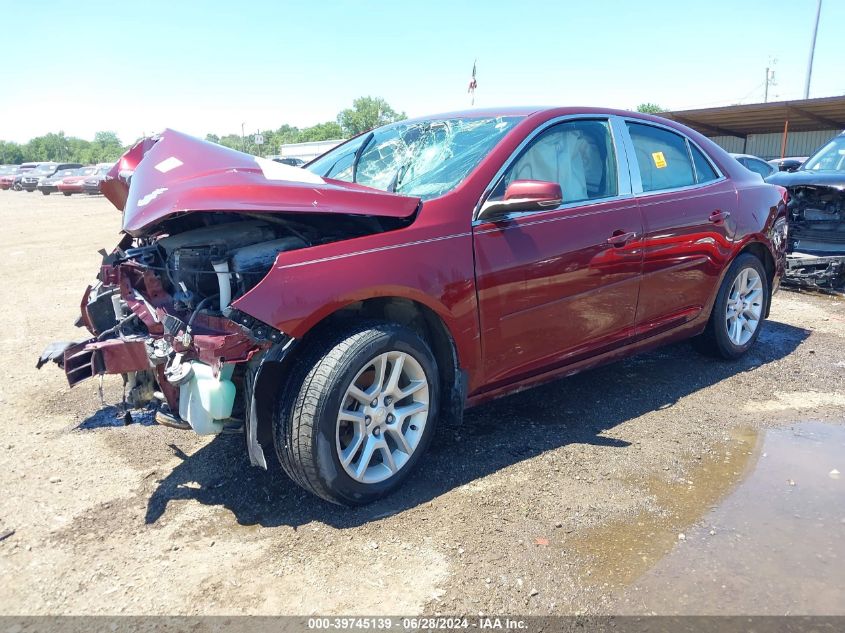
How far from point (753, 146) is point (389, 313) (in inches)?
1055

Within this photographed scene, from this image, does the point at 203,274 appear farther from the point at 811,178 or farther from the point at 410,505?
the point at 811,178

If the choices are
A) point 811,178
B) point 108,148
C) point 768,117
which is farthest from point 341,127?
point 811,178

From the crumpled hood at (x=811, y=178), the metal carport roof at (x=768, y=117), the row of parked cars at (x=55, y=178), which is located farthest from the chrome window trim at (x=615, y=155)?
the row of parked cars at (x=55, y=178)

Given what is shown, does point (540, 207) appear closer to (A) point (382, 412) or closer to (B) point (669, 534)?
(A) point (382, 412)

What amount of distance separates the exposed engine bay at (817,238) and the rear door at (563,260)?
14.5 ft

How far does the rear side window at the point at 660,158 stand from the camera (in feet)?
13.5

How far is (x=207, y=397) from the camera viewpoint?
269cm

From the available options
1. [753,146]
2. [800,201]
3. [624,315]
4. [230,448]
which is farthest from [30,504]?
[753,146]

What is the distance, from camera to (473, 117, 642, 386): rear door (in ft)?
10.8

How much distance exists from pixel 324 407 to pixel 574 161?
211 cm

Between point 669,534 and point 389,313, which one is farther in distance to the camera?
point 389,313

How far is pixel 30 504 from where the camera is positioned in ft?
10.0

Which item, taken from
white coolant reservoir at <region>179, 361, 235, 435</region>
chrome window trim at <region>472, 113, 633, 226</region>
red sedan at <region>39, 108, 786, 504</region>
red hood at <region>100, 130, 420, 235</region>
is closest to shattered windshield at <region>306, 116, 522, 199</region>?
red sedan at <region>39, 108, 786, 504</region>

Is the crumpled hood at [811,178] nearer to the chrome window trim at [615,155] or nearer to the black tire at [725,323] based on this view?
the black tire at [725,323]
